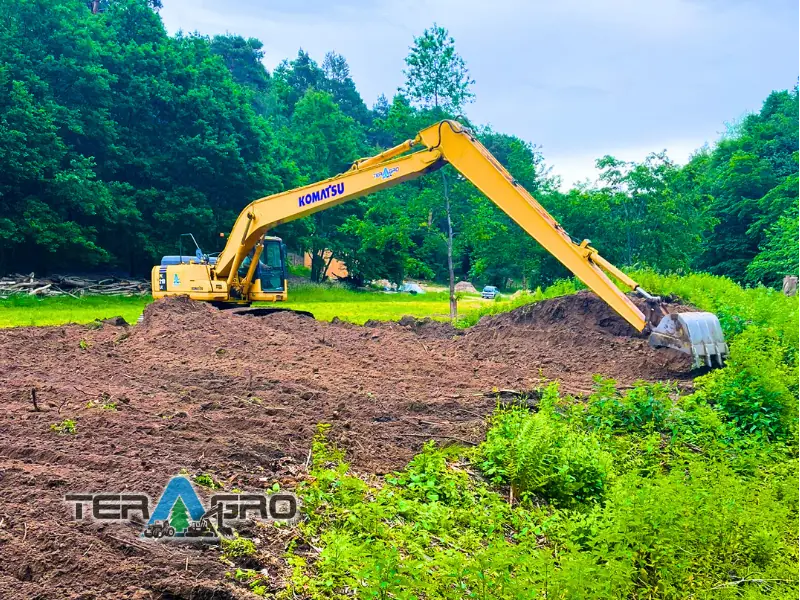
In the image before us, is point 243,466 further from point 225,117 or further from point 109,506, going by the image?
point 225,117

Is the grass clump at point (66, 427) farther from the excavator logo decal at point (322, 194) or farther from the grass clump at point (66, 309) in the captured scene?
the grass clump at point (66, 309)

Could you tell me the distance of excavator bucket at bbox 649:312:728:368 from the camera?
32.4 feet

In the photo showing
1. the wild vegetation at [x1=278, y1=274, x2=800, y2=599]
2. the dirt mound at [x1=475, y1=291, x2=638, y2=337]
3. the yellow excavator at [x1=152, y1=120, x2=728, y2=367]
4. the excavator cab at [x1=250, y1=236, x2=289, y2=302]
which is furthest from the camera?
the excavator cab at [x1=250, y1=236, x2=289, y2=302]

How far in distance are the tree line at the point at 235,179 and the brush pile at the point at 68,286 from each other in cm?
107

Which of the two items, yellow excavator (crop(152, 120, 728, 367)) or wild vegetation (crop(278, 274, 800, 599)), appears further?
yellow excavator (crop(152, 120, 728, 367))

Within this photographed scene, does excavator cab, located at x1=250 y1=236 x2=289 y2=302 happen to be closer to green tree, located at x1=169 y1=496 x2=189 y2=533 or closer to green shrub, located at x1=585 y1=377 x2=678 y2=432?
green shrub, located at x1=585 y1=377 x2=678 y2=432

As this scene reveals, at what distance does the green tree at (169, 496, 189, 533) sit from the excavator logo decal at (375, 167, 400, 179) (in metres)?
9.57

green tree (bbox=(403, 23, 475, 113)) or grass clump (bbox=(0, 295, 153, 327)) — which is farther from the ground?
green tree (bbox=(403, 23, 475, 113))

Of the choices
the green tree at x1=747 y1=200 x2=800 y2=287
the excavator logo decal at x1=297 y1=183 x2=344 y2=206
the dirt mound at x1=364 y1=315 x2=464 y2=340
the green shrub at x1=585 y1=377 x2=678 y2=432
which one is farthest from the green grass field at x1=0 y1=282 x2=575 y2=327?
the green tree at x1=747 y1=200 x2=800 y2=287

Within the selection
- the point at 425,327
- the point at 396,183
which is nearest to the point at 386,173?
the point at 396,183

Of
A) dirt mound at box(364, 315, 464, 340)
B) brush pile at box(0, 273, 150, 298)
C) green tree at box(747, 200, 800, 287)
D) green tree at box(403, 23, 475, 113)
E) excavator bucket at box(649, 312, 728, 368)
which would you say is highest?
green tree at box(403, 23, 475, 113)

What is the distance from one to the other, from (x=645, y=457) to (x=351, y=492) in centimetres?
338

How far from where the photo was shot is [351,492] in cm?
495

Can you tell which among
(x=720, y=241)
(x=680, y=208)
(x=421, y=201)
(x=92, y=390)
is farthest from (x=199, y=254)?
(x=720, y=241)
